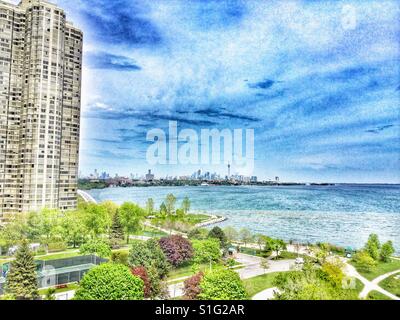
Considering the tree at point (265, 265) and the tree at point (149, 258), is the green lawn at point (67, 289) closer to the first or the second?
the tree at point (149, 258)

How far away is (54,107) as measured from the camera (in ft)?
18.8

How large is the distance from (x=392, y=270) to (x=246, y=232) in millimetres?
2479

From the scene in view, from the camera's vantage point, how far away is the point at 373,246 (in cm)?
523

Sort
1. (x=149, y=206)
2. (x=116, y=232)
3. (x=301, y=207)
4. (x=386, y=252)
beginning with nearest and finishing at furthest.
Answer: (x=386, y=252), (x=116, y=232), (x=149, y=206), (x=301, y=207)

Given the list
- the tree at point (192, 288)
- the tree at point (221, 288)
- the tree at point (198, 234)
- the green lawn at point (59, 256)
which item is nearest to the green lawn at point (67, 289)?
the green lawn at point (59, 256)

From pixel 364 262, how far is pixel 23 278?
16.2 ft

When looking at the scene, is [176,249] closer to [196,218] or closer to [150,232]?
[150,232]

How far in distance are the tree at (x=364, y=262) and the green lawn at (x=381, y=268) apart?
0.06 meters

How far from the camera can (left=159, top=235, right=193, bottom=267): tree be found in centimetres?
485

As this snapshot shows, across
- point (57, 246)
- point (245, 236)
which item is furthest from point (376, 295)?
point (57, 246)

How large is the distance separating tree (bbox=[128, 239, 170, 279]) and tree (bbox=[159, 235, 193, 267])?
0.14m

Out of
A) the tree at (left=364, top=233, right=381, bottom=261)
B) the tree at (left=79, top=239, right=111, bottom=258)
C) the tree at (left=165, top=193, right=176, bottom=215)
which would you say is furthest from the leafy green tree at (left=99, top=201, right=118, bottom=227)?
the tree at (left=364, top=233, right=381, bottom=261)

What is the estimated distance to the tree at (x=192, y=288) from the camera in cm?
375
